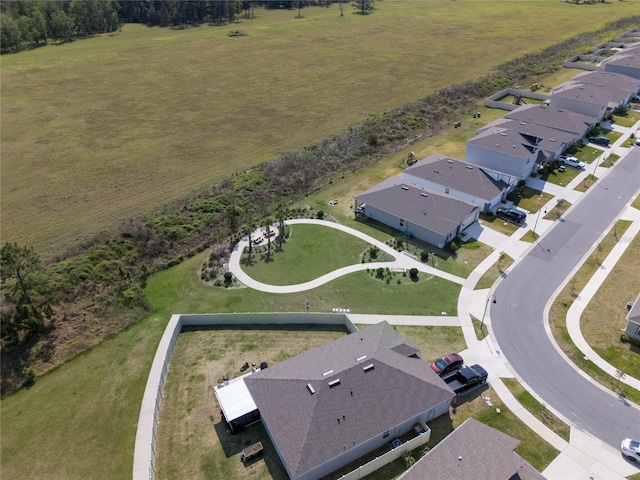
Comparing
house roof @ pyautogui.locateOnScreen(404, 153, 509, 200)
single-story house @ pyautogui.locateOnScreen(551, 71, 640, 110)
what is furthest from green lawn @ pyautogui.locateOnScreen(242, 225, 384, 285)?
single-story house @ pyautogui.locateOnScreen(551, 71, 640, 110)

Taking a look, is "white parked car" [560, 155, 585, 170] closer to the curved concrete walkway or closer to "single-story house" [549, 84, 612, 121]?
the curved concrete walkway

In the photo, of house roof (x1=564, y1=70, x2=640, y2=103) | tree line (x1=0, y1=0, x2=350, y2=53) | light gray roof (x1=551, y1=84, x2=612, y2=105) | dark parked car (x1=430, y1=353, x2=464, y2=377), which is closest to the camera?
dark parked car (x1=430, y1=353, x2=464, y2=377)

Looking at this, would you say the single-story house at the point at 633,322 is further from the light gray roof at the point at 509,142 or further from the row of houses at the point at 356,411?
the light gray roof at the point at 509,142

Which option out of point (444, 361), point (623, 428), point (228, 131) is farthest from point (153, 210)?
point (623, 428)

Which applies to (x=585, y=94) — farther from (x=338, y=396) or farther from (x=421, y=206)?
(x=338, y=396)

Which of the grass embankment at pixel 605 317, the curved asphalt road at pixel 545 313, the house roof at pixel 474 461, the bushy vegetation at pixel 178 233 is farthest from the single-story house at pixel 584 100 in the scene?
the house roof at pixel 474 461

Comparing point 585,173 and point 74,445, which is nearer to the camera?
point 74,445

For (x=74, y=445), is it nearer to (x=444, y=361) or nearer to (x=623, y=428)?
(x=444, y=361)
